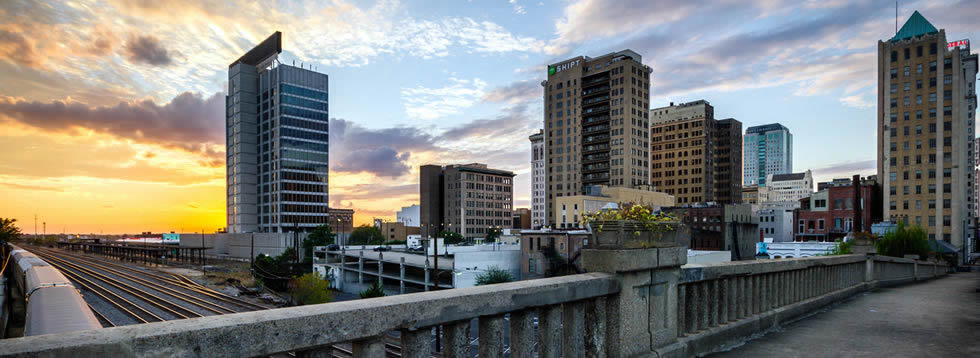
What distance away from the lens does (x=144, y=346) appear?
92.7 inches

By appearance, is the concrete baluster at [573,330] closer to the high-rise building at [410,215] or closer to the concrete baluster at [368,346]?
the concrete baluster at [368,346]

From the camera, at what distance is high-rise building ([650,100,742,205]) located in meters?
131

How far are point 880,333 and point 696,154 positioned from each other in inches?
5254

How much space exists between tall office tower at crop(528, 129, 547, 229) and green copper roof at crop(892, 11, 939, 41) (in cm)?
10528

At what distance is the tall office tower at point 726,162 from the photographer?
451 feet

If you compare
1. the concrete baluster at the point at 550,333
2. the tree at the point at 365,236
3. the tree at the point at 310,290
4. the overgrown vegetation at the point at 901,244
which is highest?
the concrete baluster at the point at 550,333

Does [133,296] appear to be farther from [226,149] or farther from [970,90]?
[970,90]

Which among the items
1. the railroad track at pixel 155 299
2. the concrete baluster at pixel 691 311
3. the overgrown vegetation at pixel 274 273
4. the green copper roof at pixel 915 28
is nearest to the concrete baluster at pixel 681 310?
the concrete baluster at pixel 691 311

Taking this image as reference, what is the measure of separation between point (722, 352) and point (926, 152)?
108m

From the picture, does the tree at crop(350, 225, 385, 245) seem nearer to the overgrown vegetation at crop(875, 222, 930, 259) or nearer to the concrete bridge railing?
the overgrown vegetation at crop(875, 222, 930, 259)

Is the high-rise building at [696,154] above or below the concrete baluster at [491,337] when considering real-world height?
above

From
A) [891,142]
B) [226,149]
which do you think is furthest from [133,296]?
[891,142]

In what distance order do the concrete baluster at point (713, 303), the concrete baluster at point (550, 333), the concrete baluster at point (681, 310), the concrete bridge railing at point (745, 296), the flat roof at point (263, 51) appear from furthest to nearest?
the flat roof at point (263, 51)
the concrete baluster at point (713, 303)
the concrete bridge railing at point (745, 296)
the concrete baluster at point (681, 310)
the concrete baluster at point (550, 333)

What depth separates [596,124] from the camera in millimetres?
113125
